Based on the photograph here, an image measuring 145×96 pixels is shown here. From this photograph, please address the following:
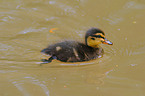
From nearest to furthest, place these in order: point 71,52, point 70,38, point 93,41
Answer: point 71,52 → point 93,41 → point 70,38

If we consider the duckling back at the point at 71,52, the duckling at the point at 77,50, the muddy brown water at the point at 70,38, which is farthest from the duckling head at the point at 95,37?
the muddy brown water at the point at 70,38

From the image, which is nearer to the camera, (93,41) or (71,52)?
(71,52)

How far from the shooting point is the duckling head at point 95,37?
11.6ft

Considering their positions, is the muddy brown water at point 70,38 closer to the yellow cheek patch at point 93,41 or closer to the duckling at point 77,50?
the duckling at point 77,50

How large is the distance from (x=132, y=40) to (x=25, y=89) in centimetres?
210

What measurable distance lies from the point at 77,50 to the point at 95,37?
35 cm

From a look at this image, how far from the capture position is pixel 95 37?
3.56 meters

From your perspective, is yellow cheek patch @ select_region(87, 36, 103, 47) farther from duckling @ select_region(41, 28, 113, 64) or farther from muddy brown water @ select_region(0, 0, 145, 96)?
muddy brown water @ select_region(0, 0, 145, 96)

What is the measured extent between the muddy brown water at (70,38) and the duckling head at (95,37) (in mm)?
284

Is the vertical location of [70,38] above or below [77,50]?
above

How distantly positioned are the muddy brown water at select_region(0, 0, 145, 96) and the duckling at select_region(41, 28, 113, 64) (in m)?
0.09

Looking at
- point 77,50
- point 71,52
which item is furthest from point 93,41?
point 71,52

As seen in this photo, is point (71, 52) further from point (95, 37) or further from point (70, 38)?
point (70, 38)

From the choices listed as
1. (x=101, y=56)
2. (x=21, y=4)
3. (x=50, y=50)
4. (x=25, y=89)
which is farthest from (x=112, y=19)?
(x=25, y=89)
